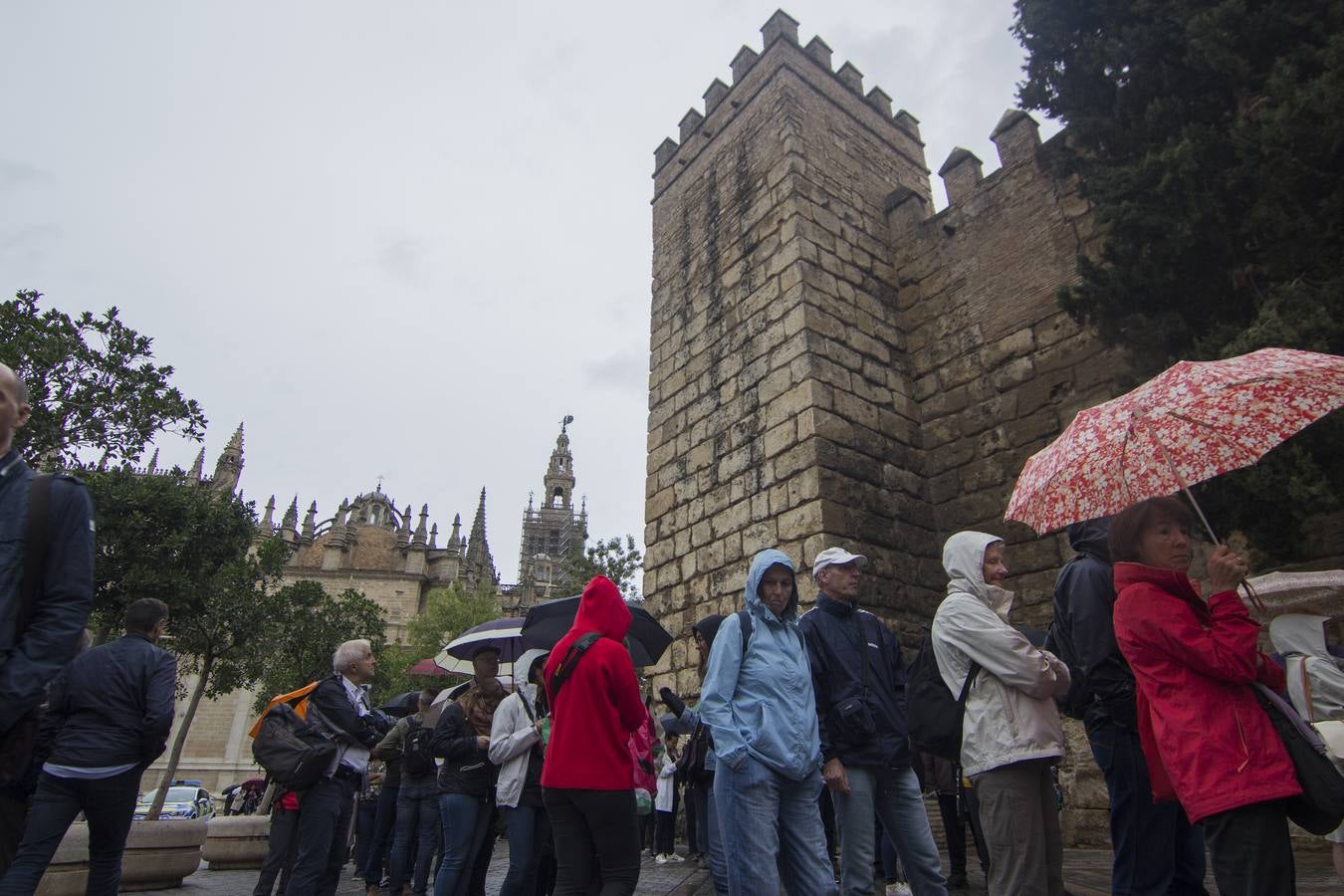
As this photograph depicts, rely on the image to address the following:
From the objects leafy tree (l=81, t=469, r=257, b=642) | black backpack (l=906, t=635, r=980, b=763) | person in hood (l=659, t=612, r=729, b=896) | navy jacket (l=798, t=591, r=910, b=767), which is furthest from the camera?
leafy tree (l=81, t=469, r=257, b=642)

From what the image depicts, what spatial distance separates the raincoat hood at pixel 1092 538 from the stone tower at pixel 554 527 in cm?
5879

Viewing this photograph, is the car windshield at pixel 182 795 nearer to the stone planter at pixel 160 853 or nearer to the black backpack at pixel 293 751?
the stone planter at pixel 160 853

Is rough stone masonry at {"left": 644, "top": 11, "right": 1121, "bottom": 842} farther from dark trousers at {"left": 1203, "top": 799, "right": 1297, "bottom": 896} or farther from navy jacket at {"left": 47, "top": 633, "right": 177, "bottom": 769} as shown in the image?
navy jacket at {"left": 47, "top": 633, "right": 177, "bottom": 769}

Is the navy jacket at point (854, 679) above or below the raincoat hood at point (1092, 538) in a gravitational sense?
below

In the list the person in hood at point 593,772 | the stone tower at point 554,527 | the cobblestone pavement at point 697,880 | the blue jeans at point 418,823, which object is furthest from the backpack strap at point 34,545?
the stone tower at point 554,527

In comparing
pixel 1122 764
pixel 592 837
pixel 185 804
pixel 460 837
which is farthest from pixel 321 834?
pixel 185 804

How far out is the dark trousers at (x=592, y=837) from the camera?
2.87 m

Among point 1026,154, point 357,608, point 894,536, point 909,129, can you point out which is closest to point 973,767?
point 894,536

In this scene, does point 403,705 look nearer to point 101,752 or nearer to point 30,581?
point 101,752

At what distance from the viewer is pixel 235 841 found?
334 inches

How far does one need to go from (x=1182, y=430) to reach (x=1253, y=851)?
174 cm

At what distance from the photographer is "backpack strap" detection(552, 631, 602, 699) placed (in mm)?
3098

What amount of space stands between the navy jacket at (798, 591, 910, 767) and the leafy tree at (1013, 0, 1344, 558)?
97.0 inches

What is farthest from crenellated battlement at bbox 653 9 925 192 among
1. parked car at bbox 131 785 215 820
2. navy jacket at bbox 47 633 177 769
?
parked car at bbox 131 785 215 820
